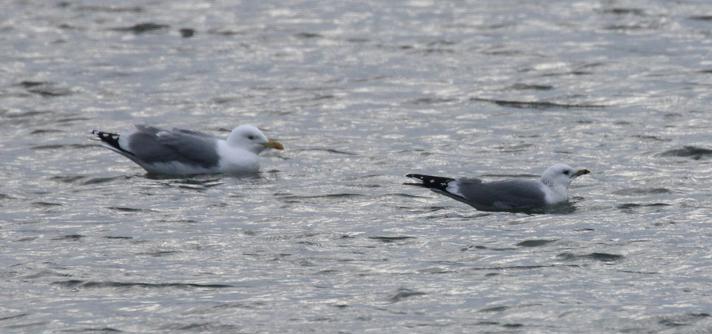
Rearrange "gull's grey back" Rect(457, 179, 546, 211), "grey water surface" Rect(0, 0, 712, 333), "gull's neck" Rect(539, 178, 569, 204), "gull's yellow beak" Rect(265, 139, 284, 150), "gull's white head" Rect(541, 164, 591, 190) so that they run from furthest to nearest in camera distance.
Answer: "gull's yellow beak" Rect(265, 139, 284, 150), "gull's white head" Rect(541, 164, 591, 190), "gull's neck" Rect(539, 178, 569, 204), "gull's grey back" Rect(457, 179, 546, 211), "grey water surface" Rect(0, 0, 712, 333)

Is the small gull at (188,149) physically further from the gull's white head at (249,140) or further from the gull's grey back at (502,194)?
the gull's grey back at (502,194)

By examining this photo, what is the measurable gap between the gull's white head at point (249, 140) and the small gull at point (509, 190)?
251 cm

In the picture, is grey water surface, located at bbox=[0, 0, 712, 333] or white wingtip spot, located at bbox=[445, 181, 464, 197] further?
white wingtip spot, located at bbox=[445, 181, 464, 197]

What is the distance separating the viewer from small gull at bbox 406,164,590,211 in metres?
14.7

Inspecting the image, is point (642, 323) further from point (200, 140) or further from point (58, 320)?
point (200, 140)

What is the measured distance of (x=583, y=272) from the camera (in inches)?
497

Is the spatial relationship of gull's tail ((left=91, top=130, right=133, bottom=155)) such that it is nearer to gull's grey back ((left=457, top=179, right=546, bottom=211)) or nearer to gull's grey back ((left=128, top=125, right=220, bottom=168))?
gull's grey back ((left=128, top=125, right=220, bottom=168))

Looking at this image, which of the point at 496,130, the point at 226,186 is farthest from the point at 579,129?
the point at 226,186

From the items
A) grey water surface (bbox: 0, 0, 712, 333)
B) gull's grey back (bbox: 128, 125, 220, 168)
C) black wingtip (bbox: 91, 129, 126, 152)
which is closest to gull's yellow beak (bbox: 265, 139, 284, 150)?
grey water surface (bbox: 0, 0, 712, 333)

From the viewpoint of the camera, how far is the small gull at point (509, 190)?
1472 cm

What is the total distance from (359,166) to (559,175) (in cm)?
267

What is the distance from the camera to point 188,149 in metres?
16.6

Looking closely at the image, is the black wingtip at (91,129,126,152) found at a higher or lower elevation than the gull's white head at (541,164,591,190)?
higher

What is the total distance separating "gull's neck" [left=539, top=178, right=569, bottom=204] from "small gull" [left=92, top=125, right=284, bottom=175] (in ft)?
9.81
